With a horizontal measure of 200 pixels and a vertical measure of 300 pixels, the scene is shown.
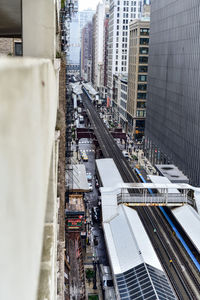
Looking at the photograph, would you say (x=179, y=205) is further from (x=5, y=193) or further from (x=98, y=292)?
(x=5, y=193)

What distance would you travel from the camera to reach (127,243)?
→ 91.9 ft

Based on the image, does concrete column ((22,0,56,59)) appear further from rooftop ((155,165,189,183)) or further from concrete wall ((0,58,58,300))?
rooftop ((155,165,189,183))

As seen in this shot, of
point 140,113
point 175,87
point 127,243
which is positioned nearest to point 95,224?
point 127,243

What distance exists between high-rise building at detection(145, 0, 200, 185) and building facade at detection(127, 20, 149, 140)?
35.9ft

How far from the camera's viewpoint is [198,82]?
4519 cm

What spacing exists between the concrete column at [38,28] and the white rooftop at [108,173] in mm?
36536

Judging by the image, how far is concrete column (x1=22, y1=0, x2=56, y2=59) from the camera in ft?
13.2

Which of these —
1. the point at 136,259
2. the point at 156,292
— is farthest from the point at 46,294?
the point at 136,259

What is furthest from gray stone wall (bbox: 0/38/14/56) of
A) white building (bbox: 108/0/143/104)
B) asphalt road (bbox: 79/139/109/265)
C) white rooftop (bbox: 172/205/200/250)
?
white building (bbox: 108/0/143/104)

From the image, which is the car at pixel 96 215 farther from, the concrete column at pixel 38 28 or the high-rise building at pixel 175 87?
the concrete column at pixel 38 28

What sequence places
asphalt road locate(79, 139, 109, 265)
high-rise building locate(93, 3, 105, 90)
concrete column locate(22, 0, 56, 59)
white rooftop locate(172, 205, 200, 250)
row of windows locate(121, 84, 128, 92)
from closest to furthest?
concrete column locate(22, 0, 56, 59)
white rooftop locate(172, 205, 200, 250)
asphalt road locate(79, 139, 109, 265)
row of windows locate(121, 84, 128, 92)
high-rise building locate(93, 3, 105, 90)

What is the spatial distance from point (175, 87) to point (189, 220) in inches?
1003

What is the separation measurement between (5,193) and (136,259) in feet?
83.7

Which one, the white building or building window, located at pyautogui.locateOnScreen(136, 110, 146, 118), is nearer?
building window, located at pyautogui.locateOnScreen(136, 110, 146, 118)
